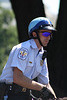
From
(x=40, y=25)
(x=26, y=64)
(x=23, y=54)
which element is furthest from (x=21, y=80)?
(x=40, y=25)

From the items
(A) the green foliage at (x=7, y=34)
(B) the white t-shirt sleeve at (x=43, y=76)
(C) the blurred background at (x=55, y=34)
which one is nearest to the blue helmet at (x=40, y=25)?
(B) the white t-shirt sleeve at (x=43, y=76)

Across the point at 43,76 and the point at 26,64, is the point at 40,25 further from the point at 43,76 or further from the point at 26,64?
the point at 43,76

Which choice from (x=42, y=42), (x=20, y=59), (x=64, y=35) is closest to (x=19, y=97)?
(x=20, y=59)

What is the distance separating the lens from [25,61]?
3291mm

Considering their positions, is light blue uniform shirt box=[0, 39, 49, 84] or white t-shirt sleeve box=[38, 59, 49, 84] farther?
white t-shirt sleeve box=[38, 59, 49, 84]

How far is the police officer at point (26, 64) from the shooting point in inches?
128

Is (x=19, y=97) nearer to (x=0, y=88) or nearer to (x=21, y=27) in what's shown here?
(x=0, y=88)

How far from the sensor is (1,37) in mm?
39812

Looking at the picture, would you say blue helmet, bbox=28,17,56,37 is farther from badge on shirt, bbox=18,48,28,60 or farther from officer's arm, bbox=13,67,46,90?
officer's arm, bbox=13,67,46,90

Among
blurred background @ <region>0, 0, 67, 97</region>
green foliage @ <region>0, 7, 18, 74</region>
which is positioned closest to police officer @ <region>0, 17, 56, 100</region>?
blurred background @ <region>0, 0, 67, 97</region>

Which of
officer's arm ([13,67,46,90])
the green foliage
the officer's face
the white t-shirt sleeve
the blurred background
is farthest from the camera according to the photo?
the green foliage

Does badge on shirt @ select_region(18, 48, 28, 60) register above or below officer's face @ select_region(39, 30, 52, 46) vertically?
below

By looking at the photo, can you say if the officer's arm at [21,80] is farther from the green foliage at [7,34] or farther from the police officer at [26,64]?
the green foliage at [7,34]

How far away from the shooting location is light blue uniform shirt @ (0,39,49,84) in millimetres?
3256
